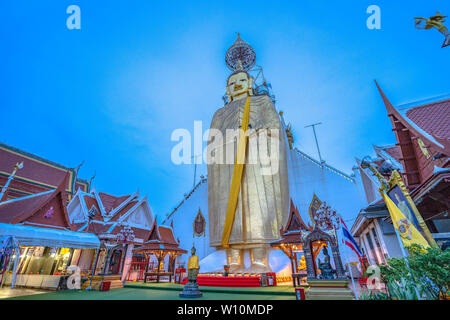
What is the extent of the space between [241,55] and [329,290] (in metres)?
22.1

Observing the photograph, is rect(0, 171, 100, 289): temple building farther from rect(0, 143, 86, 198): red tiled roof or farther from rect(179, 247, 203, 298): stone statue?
rect(0, 143, 86, 198): red tiled roof

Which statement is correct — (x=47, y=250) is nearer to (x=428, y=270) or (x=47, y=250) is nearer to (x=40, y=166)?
(x=40, y=166)

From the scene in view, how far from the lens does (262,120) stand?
17109 mm

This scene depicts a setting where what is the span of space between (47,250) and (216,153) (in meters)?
13.0

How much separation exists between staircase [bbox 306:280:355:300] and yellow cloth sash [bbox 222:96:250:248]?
29.1ft

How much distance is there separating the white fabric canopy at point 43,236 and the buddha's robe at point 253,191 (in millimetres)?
8162

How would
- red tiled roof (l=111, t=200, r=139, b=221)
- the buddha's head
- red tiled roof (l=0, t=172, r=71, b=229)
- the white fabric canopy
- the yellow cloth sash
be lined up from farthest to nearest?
the buddha's head
red tiled roof (l=111, t=200, r=139, b=221)
the yellow cloth sash
red tiled roof (l=0, t=172, r=71, b=229)
the white fabric canopy

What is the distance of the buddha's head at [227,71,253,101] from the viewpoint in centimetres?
1983

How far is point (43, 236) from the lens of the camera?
336 inches

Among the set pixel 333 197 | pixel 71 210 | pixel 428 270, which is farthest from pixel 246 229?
pixel 71 210

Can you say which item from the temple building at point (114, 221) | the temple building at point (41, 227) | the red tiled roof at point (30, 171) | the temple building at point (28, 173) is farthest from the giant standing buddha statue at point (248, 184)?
the red tiled roof at point (30, 171)

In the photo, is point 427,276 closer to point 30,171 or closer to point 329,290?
point 329,290

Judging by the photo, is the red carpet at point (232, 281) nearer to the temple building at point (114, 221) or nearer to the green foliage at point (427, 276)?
the temple building at point (114, 221)

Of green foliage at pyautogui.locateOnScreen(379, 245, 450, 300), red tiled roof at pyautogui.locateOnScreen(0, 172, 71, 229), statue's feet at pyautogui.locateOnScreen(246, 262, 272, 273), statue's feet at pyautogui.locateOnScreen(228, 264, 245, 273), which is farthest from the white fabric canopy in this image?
green foliage at pyautogui.locateOnScreen(379, 245, 450, 300)
